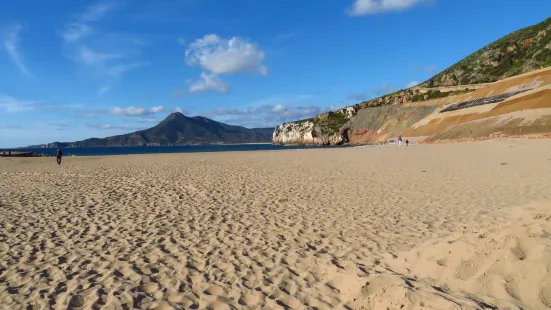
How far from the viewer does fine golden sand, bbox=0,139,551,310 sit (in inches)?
205

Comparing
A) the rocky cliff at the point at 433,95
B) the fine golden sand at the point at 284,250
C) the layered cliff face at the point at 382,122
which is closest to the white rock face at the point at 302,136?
the rocky cliff at the point at 433,95

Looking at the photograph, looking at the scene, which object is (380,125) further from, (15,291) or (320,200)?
(15,291)

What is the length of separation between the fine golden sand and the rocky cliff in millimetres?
71265

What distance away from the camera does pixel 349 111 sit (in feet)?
502

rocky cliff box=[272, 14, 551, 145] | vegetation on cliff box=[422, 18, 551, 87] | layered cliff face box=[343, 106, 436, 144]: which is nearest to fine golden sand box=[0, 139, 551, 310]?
rocky cliff box=[272, 14, 551, 145]

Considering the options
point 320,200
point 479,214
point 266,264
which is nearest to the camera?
point 266,264

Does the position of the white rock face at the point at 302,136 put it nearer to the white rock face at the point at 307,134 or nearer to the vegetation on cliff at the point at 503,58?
the white rock face at the point at 307,134

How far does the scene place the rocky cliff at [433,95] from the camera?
102 meters

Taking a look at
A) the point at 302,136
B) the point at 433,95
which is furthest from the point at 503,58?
the point at 302,136

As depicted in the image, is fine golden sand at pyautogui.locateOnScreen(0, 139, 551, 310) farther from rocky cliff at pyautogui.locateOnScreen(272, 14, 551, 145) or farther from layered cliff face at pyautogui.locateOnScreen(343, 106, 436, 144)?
layered cliff face at pyautogui.locateOnScreen(343, 106, 436, 144)

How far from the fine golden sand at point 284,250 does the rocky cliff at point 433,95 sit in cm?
7127

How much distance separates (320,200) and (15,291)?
9970 mm

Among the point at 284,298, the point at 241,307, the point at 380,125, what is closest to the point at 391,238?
the point at 284,298

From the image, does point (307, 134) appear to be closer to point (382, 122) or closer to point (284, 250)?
point (382, 122)
